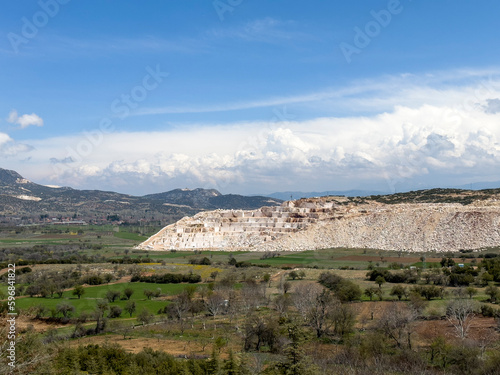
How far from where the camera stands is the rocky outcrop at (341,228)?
222ft

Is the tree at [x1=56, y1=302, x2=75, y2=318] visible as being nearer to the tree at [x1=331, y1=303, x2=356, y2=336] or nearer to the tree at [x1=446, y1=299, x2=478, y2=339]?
the tree at [x1=331, y1=303, x2=356, y2=336]

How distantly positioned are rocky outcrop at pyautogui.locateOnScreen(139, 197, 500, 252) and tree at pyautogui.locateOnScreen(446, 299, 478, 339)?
37.0 m

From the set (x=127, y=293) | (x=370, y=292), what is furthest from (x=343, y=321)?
(x=127, y=293)

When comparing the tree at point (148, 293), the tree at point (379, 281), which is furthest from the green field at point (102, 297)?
the tree at point (379, 281)

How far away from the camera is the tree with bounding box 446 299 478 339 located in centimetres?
2811

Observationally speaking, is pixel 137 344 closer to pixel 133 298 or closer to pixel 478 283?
pixel 133 298

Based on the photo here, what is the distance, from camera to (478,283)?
135ft

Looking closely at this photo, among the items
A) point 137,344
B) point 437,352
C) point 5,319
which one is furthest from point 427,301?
point 5,319

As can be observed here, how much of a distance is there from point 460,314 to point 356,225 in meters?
49.7

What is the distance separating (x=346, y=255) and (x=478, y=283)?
86.0 ft

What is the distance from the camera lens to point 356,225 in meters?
78.4

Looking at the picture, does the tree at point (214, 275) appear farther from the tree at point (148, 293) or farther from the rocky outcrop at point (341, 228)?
the rocky outcrop at point (341, 228)

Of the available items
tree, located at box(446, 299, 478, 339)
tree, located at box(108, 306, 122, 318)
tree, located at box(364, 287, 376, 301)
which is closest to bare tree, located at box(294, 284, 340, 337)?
tree, located at box(364, 287, 376, 301)

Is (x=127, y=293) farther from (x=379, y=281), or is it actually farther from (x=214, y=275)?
(x=379, y=281)
